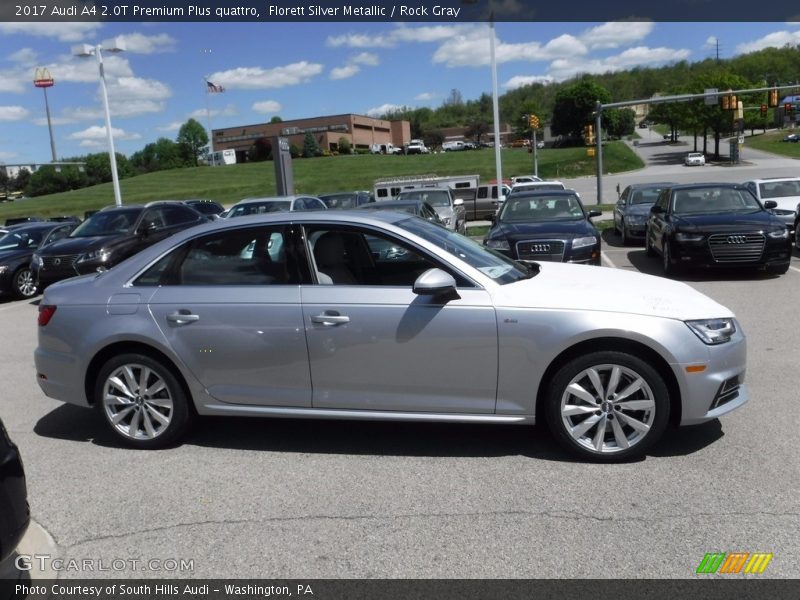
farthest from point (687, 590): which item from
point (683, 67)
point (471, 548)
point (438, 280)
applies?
point (683, 67)

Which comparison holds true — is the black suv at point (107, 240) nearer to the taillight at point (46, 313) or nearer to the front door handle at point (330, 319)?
the taillight at point (46, 313)

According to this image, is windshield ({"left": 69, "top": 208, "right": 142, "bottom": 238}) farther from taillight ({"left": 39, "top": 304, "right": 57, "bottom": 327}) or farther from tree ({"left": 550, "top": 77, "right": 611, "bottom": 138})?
tree ({"left": 550, "top": 77, "right": 611, "bottom": 138})

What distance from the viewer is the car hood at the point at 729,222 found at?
37.0ft

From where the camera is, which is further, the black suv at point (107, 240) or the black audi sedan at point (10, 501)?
the black suv at point (107, 240)

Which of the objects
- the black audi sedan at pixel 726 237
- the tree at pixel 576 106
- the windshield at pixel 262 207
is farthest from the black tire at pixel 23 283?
the tree at pixel 576 106

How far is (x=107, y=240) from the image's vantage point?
13.2m

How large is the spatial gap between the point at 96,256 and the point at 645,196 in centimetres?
1335

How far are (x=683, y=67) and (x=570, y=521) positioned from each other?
7659 inches

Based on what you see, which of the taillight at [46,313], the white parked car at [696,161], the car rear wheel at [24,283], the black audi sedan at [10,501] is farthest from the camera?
the white parked car at [696,161]

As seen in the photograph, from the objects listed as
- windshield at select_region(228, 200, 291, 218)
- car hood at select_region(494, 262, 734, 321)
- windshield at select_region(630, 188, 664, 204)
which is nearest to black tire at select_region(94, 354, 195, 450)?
car hood at select_region(494, 262, 734, 321)

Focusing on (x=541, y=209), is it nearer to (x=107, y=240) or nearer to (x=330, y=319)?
(x=107, y=240)

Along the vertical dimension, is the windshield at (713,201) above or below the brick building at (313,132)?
below

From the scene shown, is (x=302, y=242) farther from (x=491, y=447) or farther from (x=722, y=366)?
(x=722, y=366)

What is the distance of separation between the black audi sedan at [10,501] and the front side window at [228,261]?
199cm
